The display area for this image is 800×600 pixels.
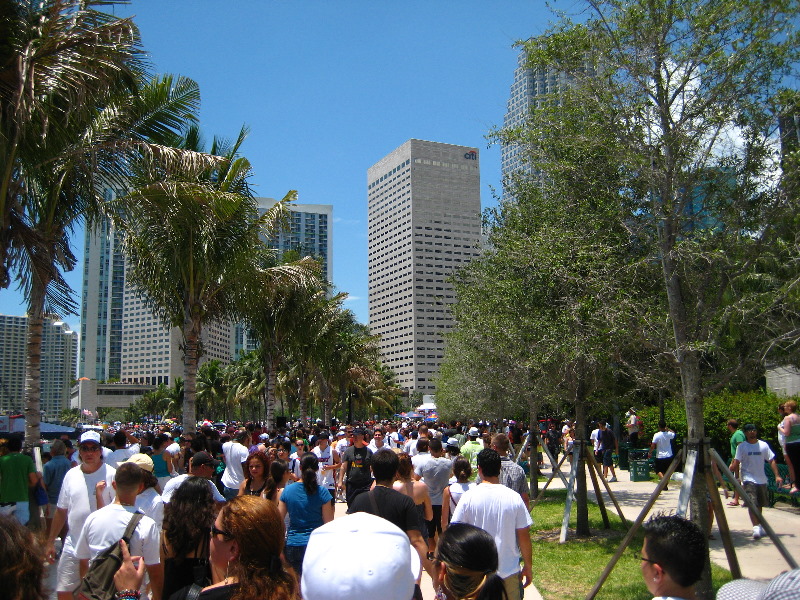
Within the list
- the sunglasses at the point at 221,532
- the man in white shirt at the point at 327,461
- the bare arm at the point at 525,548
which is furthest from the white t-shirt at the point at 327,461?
the sunglasses at the point at 221,532

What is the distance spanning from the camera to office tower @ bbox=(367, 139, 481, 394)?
100m

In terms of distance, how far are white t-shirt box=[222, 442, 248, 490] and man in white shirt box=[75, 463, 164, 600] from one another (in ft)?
15.1

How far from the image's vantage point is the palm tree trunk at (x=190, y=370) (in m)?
14.7

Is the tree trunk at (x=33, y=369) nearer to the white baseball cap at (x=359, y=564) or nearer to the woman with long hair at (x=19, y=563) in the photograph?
the woman with long hair at (x=19, y=563)

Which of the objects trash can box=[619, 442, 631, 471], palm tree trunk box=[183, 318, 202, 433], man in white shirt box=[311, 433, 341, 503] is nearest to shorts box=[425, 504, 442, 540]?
man in white shirt box=[311, 433, 341, 503]

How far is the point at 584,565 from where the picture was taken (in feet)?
29.5

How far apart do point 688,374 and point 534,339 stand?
17.8 feet

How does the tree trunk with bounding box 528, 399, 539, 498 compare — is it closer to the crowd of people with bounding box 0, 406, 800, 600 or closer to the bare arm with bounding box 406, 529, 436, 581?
the crowd of people with bounding box 0, 406, 800, 600

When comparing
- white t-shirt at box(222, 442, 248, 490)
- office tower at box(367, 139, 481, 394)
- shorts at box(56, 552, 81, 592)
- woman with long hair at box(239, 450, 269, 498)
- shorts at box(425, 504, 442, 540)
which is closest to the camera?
shorts at box(56, 552, 81, 592)

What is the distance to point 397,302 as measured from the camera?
134375mm

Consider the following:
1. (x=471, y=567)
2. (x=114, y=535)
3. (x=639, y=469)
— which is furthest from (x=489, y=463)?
(x=639, y=469)

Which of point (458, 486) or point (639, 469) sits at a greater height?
point (458, 486)

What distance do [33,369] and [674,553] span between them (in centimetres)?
978

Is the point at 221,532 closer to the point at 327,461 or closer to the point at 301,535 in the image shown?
the point at 301,535
